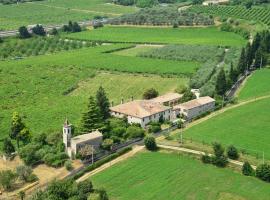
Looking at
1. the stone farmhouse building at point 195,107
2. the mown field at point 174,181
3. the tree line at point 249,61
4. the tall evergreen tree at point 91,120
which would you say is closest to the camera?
the mown field at point 174,181

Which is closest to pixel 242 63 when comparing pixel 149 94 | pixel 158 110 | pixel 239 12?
pixel 149 94

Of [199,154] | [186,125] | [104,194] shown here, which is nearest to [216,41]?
[186,125]

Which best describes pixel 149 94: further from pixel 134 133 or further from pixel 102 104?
pixel 134 133

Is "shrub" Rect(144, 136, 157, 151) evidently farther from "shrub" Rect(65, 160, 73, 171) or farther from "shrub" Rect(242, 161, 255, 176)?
"shrub" Rect(242, 161, 255, 176)

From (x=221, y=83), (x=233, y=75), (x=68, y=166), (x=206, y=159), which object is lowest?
(x=68, y=166)

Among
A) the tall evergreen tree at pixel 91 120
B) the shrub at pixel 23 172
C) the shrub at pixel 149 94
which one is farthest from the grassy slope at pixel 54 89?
the shrub at pixel 23 172

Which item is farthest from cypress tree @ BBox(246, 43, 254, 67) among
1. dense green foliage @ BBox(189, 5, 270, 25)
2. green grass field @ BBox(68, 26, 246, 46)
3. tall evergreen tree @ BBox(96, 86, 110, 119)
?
dense green foliage @ BBox(189, 5, 270, 25)

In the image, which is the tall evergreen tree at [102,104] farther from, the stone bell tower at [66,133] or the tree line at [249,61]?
the tree line at [249,61]
